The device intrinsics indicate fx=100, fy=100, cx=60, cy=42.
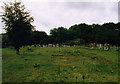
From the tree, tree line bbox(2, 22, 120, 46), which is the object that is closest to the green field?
the tree

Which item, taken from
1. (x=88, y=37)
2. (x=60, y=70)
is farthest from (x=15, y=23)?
(x=88, y=37)

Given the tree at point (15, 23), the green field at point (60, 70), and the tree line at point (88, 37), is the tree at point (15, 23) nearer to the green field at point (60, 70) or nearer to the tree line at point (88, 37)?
the tree line at point (88, 37)

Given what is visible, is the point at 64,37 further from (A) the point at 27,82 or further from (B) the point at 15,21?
(A) the point at 27,82

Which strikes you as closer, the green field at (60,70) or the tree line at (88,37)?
the green field at (60,70)

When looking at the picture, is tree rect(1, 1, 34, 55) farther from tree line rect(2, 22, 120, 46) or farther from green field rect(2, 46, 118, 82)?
green field rect(2, 46, 118, 82)

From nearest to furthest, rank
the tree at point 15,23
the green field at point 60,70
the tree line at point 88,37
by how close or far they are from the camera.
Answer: the green field at point 60,70 → the tree at point 15,23 → the tree line at point 88,37

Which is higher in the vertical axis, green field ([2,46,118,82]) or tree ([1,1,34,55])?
tree ([1,1,34,55])

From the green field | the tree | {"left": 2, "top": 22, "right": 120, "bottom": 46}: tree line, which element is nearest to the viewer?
the green field

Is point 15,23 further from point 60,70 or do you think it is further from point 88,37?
point 88,37

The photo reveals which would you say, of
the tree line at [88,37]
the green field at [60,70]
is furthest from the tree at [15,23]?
the green field at [60,70]

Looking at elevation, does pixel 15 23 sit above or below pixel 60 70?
above

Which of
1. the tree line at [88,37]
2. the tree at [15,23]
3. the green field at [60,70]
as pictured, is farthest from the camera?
the tree line at [88,37]

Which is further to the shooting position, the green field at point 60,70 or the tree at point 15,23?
the tree at point 15,23

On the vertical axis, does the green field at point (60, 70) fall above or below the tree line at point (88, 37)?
below
